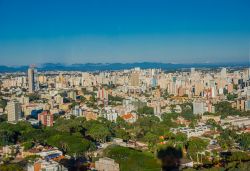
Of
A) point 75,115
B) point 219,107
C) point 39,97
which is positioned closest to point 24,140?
point 75,115

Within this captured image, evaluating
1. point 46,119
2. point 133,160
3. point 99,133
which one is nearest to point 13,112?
point 46,119

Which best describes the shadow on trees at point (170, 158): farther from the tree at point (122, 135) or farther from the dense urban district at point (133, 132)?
the tree at point (122, 135)

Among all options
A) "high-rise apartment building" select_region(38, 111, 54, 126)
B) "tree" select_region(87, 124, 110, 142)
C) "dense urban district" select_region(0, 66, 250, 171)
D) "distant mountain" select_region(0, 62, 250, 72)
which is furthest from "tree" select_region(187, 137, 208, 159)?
"distant mountain" select_region(0, 62, 250, 72)

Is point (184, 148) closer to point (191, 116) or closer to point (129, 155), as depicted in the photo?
point (129, 155)

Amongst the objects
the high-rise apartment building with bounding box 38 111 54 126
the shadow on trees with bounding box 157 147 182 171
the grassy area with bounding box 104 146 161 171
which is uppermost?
the grassy area with bounding box 104 146 161 171

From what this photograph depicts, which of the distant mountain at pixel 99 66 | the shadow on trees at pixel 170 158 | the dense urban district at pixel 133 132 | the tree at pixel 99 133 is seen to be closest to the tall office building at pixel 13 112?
the dense urban district at pixel 133 132

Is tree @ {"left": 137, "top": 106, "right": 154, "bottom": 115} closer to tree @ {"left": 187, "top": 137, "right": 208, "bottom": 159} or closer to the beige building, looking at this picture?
tree @ {"left": 187, "top": 137, "right": 208, "bottom": 159}

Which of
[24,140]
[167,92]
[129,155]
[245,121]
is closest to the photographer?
[129,155]
